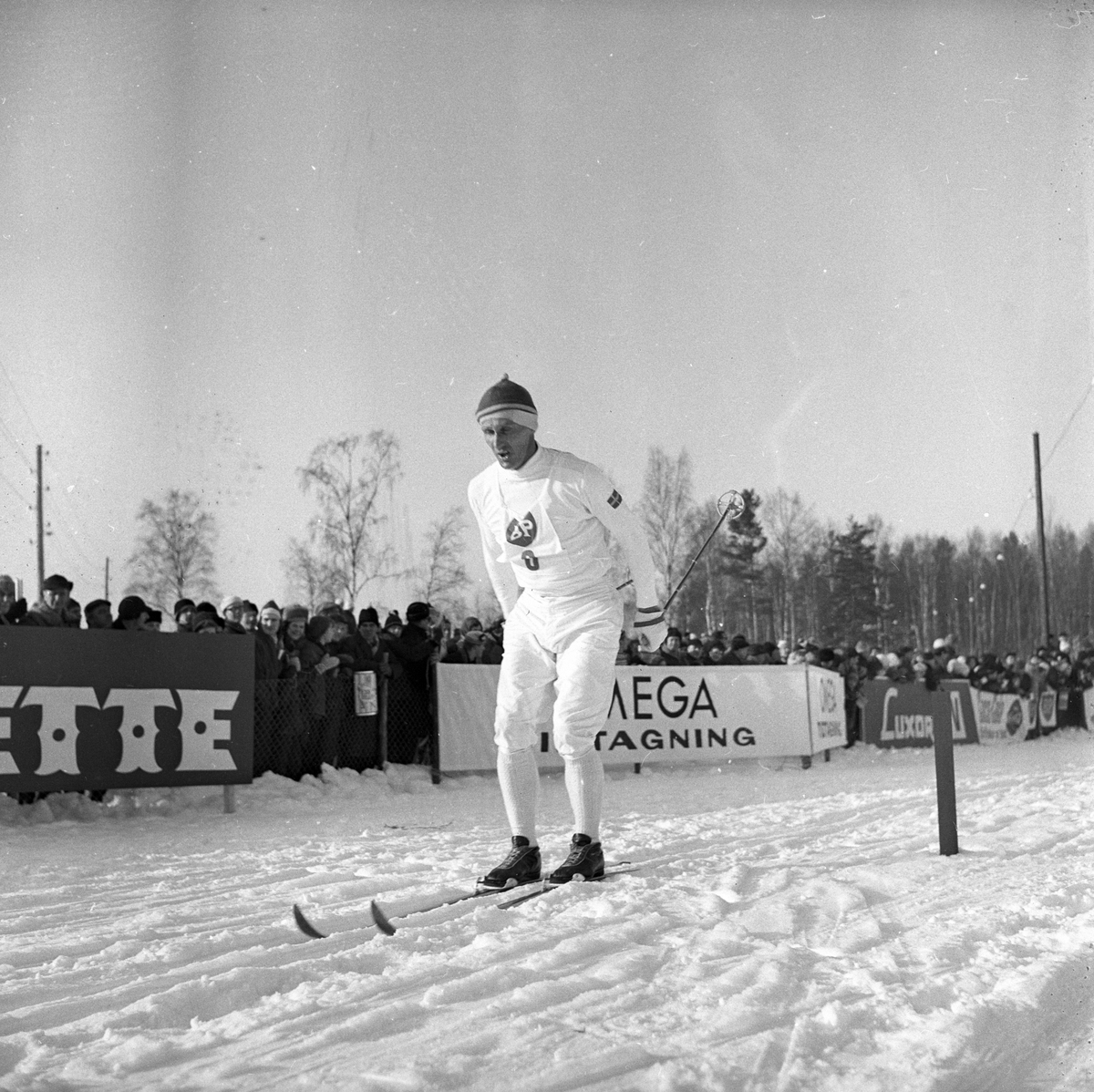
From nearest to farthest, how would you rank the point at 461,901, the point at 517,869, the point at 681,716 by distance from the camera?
the point at 461,901, the point at 517,869, the point at 681,716

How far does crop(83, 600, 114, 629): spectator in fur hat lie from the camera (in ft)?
29.4

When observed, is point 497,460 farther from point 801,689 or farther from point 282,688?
point 801,689

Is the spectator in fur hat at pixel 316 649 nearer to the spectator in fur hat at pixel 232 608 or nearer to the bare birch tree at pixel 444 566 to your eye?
the spectator in fur hat at pixel 232 608

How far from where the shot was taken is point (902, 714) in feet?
60.9

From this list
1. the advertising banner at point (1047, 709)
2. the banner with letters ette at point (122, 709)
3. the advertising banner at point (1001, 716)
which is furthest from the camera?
the advertising banner at point (1047, 709)

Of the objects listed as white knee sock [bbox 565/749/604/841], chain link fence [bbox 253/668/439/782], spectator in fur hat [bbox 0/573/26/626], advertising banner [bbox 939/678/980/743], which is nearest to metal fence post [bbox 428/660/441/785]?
chain link fence [bbox 253/668/439/782]

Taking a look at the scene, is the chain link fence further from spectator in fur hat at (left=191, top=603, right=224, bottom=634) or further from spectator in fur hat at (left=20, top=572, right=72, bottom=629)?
spectator in fur hat at (left=20, top=572, right=72, bottom=629)

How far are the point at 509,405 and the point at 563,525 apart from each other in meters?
0.57

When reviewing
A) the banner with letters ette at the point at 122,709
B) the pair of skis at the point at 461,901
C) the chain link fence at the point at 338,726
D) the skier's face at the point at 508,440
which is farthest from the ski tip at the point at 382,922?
the chain link fence at the point at 338,726

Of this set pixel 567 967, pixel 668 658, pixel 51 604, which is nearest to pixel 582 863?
pixel 567 967

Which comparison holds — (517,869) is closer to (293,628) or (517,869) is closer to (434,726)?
(293,628)

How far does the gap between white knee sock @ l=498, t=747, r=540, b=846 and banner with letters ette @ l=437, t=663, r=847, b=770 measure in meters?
6.01

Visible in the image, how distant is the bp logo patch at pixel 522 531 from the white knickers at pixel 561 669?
0.25 metres

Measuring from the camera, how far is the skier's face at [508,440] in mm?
5156
